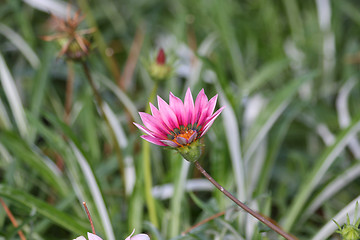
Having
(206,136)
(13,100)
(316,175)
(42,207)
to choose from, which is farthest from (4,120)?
(316,175)

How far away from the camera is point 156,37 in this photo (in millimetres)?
1425

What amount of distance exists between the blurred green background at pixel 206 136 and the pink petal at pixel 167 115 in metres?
0.21

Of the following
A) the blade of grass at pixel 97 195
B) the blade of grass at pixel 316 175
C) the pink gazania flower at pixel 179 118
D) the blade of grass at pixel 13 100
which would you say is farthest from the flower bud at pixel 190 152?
the blade of grass at pixel 13 100

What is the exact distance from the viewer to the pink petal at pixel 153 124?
478 millimetres

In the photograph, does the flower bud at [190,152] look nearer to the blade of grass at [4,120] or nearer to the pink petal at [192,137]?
the pink petal at [192,137]

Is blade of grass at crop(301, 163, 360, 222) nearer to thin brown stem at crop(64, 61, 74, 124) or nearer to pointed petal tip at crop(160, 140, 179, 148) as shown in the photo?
pointed petal tip at crop(160, 140, 179, 148)

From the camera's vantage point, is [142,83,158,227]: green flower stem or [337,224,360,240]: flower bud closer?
[337,224,360,240]: flower bud

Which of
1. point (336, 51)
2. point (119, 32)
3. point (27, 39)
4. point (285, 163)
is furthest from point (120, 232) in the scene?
point (336, 51)

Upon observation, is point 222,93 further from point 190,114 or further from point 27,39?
point 27,39

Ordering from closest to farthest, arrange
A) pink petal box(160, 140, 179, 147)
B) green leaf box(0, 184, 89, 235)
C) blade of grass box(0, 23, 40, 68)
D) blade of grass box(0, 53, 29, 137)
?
pink petal box(160, 140, 179, 147), green leaf box(0, 184, 89, 235), blade of grass box(0, 53, 29, 137), blade of grass box(0, 23, 40, 68)

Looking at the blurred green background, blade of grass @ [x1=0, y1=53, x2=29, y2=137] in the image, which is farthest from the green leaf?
blade of grass @ [x1=0, y1=53, x2=29, y2=137]

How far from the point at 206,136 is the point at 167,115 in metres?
0.54

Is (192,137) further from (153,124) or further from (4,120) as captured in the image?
(4,120)

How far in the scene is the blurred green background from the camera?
78 centimetres
